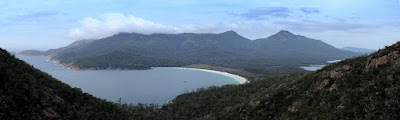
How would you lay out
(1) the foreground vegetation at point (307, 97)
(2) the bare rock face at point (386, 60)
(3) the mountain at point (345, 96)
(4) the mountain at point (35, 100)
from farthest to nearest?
1. (2) the bare rock face at point (386, 60)
2. (4) the mountain at point (35, 100)
3. (1) the foreground vegetation at point (307, 97)
4. (3) the mountain at point (345, 96)

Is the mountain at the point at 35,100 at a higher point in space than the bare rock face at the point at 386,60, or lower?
lower

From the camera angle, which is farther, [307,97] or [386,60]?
[307,97]

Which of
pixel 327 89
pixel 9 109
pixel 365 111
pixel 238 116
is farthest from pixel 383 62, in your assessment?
pixel 9 109

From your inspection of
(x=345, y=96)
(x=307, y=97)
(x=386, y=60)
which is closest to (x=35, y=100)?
(x=307, y=97)

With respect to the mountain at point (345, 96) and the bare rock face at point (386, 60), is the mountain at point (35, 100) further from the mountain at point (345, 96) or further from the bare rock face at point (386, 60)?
the bare rock face at point (386, 60)

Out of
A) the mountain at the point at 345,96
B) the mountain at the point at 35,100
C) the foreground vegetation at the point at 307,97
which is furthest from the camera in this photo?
the mountain at the point at 35,100

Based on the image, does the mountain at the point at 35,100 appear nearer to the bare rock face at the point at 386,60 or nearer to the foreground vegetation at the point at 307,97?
the foreground vegetation at the point at 307,97

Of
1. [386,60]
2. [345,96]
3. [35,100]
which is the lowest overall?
[35,100]

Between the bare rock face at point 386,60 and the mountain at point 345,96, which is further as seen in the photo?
the bare rock face at point 386,60

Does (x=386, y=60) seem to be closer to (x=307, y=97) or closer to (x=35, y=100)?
(x=307, y=97)

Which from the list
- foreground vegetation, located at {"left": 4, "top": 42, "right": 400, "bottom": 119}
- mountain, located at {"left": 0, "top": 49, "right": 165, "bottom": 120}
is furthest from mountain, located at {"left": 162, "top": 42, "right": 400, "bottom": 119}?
mountain, located at {"left": 0, "top": 49, "right": 165, "bottom": 120}

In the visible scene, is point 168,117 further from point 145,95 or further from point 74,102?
point 145,95

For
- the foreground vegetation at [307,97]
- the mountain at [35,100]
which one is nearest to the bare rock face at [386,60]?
the foreground vegetation at [307,97]
